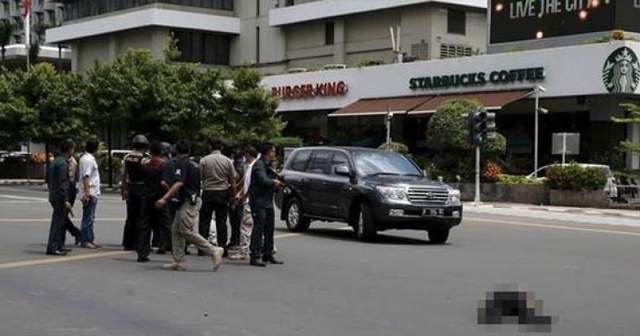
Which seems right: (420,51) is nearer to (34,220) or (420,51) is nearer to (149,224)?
(34,220)

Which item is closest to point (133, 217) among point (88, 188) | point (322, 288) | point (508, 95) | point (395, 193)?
point (88, 188)

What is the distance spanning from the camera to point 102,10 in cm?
7125

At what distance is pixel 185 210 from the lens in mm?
12711

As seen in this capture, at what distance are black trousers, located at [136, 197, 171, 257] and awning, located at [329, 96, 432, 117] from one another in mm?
27244

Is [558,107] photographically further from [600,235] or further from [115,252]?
[115,252]

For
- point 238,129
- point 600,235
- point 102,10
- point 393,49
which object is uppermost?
point 102,10

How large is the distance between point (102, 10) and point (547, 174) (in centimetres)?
4785

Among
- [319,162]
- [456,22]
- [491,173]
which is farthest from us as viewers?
[456,22]

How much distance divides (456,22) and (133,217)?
41.9 m

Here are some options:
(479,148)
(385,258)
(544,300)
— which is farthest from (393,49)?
(544,300)

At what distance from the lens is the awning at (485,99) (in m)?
36.8

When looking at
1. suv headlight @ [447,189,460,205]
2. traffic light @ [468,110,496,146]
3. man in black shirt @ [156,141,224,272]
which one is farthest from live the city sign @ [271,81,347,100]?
man in black shirt @ [156,141,224,272]

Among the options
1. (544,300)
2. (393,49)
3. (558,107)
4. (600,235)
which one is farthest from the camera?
(393,49)

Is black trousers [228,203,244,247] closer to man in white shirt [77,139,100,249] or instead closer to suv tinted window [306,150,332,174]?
man in white shirt [77,139,100,249]
